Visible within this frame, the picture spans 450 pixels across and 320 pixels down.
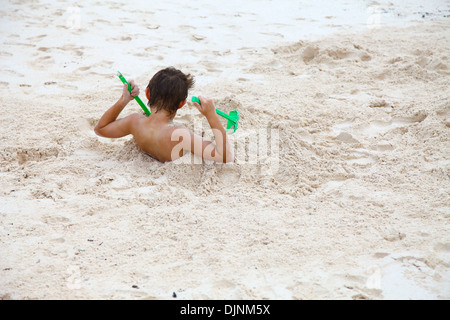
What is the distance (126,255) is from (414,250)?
1195 mm

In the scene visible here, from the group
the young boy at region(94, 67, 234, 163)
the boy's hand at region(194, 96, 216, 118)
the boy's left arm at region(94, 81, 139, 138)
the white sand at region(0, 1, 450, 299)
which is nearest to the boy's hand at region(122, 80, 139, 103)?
the boy's left arm at region(94, 81, 139, 138)

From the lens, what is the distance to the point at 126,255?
1841 millimetres

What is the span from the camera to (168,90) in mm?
2461

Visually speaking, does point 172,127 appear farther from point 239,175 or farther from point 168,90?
point 239,175

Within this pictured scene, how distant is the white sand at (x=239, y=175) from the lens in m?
1.74

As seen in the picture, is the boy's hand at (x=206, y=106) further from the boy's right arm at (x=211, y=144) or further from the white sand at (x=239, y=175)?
the white sand at (x=239, y=175)

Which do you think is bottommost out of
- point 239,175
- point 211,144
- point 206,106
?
point 239,175

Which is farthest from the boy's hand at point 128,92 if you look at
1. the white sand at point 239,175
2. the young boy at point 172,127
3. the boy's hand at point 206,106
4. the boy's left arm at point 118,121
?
the boy's hand at point 206,106

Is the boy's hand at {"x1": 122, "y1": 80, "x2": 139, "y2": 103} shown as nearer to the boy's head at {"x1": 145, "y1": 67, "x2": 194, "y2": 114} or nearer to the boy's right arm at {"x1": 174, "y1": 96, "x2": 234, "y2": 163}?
the boy's head at {"x1": 145, "y1": 67, "x2": 194, "y2": 114}

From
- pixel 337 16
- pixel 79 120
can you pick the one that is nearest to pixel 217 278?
pixel 79 120

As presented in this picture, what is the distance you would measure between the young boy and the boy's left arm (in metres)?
0.08

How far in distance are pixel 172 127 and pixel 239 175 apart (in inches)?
18.3

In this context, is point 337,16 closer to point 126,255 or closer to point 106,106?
point 106,106

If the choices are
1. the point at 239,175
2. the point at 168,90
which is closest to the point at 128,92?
the point at 168,90
